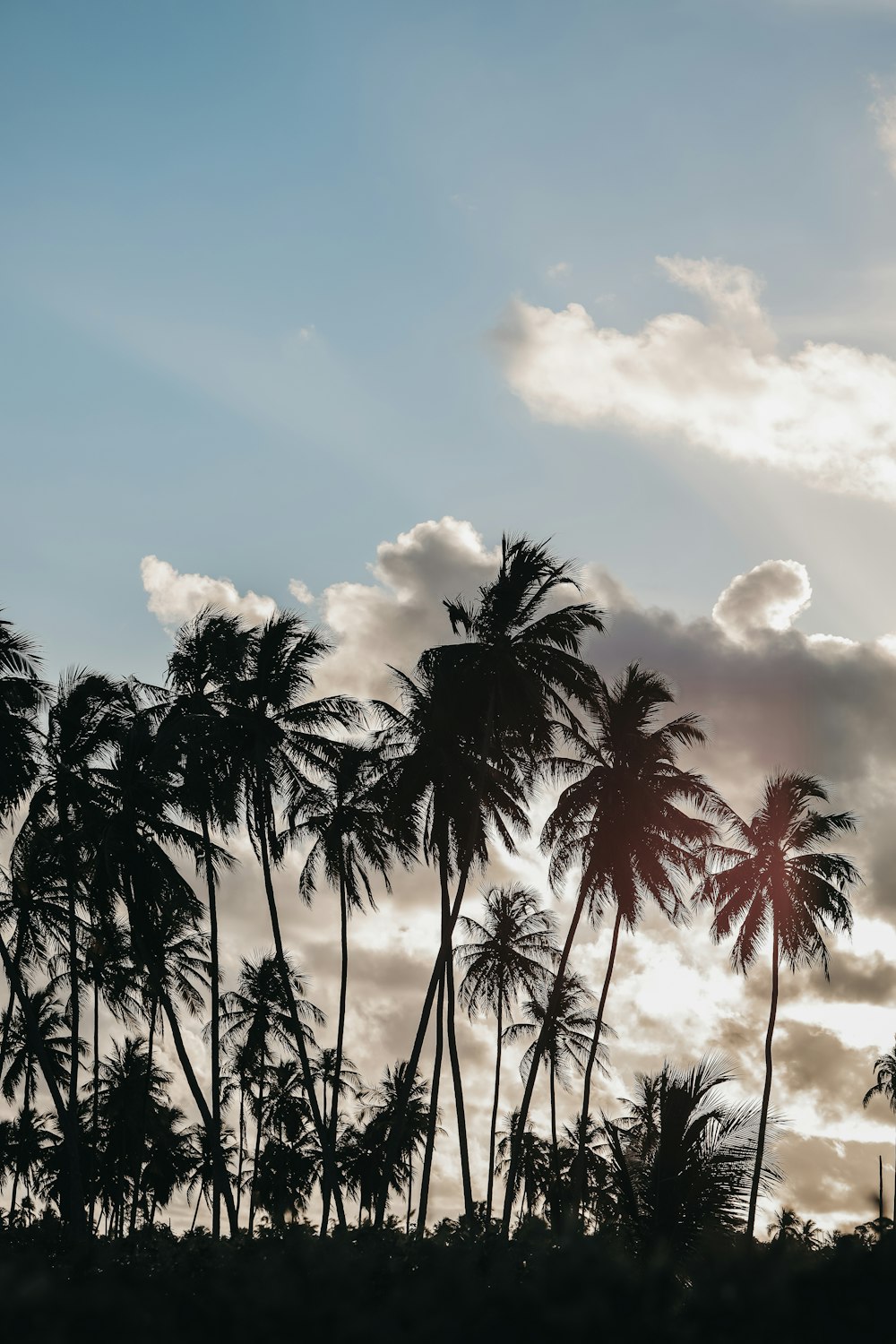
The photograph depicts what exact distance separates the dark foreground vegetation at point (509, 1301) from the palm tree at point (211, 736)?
2376 centimetres

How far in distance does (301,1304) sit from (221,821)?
84.3 ft

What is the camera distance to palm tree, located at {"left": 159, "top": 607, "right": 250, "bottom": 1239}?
105ft

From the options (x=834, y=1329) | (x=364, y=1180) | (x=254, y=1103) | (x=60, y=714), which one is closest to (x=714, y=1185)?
(x=834, y=1329)

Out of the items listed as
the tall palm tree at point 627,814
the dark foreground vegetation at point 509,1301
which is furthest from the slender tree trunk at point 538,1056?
the dark foreground vegetation at point 509,1301

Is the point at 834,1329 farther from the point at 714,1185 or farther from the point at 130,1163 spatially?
the point at 130,1163

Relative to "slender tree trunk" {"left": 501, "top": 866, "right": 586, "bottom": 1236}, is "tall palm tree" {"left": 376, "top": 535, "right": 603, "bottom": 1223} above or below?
above

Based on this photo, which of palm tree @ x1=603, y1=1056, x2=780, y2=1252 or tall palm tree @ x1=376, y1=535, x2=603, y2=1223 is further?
tall palm tree @ x1=376, y1=535, x2=603, y2=1223

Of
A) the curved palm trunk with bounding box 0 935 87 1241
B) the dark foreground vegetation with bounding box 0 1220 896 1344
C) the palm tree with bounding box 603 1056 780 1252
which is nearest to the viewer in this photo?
the dark foreground vegetation with bounding box 0 1220 896 1344

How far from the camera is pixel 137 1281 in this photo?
31.1 feet

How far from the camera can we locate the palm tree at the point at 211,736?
32.1 meters

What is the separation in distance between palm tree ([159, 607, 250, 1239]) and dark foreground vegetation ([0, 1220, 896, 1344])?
23.8 meters

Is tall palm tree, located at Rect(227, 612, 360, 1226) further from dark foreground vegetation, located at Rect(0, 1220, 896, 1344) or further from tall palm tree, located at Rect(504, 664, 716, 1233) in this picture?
dark foreground vegetation, located at Rect(0, 1220, 896, 1344)

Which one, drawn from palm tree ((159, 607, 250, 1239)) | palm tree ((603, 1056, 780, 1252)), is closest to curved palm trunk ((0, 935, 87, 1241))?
palm tree ((159, 607, 250, 1239))

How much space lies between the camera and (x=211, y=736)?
32.3 m
